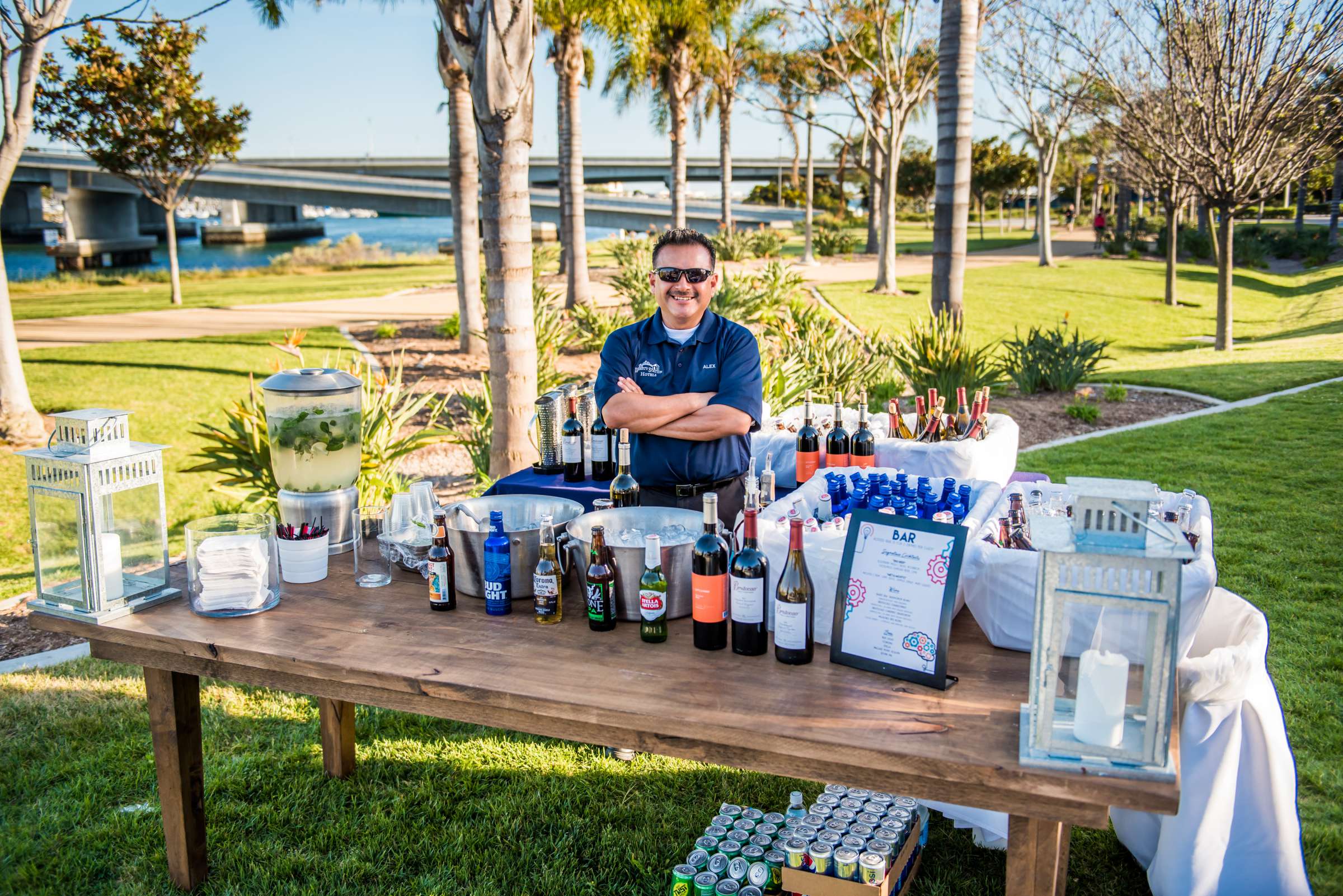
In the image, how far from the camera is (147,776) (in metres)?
3.79

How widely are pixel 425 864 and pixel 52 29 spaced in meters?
8.01

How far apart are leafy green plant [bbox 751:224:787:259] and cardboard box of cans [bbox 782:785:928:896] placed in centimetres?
2215

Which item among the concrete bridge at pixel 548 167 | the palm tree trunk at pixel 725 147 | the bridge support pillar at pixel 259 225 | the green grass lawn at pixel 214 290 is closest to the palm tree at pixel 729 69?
the palm tree trunk at pixel 725 147

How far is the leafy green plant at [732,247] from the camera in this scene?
23.2 metres

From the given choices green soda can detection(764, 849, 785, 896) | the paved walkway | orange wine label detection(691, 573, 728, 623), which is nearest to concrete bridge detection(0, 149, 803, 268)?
the paved walkway

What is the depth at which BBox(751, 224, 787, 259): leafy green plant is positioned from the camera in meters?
24.9

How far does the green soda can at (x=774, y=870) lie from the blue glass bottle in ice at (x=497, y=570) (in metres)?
1.05

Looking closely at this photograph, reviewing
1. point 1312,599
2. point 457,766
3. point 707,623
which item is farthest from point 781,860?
point 1312,599

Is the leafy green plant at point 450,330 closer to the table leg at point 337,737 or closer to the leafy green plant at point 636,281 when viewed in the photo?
the leafy green plant at point 636,281

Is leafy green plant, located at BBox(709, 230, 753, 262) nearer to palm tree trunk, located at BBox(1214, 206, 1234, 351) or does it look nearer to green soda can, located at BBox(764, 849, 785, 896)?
palm tree trunk, located at BBox(1214, 206, 1234, 351)

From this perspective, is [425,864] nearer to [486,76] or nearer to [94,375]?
[486,76]

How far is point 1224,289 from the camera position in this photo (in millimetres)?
13969

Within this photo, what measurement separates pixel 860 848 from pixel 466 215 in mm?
10523

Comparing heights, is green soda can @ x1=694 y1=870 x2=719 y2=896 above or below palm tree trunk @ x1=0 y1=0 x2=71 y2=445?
below
